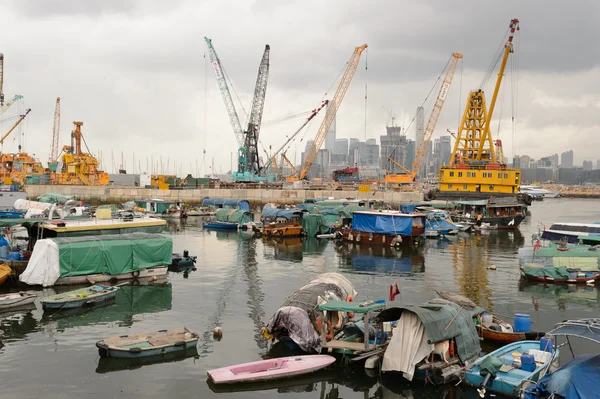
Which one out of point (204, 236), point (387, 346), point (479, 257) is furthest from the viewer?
point (204, 236)

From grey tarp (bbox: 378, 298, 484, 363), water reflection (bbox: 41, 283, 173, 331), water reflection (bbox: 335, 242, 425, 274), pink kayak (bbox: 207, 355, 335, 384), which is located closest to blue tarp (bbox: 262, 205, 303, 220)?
water reflection (bbox: 335, 242, 425, 274)

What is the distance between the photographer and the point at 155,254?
32.3m

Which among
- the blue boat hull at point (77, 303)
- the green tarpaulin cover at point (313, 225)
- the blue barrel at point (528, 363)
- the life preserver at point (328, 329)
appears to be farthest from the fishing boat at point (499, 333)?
the green tarpaulin cover at point (313, 225)

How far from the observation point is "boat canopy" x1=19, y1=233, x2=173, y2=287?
2877 cm

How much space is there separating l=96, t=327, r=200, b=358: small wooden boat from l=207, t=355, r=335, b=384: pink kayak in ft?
9.35

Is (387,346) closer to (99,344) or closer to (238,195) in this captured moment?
(99,344)

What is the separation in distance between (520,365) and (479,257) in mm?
29609

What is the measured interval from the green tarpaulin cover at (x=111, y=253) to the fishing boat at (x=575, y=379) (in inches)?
932

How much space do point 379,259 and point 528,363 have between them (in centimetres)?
2684

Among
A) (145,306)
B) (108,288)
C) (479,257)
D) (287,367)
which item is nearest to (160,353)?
(287,367)

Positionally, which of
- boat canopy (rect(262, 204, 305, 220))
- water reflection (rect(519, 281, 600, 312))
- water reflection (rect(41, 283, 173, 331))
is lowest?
water reflection (rect(519, 281, 600, 312))

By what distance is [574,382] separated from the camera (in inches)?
559

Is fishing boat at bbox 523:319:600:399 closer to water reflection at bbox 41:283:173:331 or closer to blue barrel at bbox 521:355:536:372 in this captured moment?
blue barrel at bbox 521:355:536:372

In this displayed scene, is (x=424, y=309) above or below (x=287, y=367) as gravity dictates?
above
